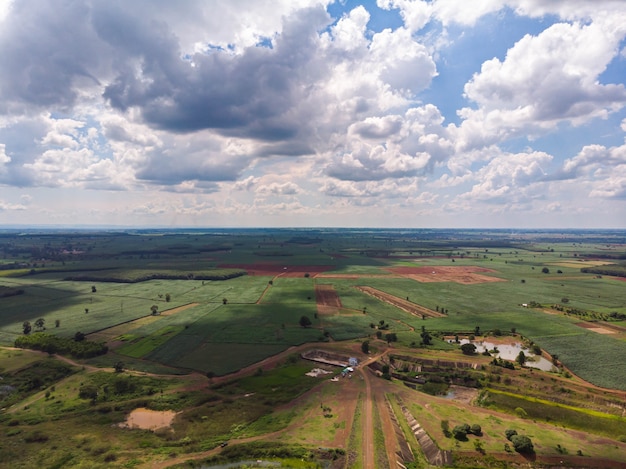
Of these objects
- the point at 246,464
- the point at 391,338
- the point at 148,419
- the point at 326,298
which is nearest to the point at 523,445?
the point at 246,464

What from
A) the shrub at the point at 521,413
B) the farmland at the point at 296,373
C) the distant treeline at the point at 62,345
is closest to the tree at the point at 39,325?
the farmland at the point at 296,373

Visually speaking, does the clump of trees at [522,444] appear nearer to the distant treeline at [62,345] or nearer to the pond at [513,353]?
the pond at [513,353]

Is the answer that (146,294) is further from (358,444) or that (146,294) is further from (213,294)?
(358,444)

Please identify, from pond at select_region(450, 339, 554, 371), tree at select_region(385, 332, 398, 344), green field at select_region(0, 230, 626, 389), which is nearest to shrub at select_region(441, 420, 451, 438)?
tree at select_region(385, 332, 398, 344)

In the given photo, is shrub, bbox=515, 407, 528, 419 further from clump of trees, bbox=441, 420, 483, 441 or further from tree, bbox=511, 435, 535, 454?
clump of trees, bbox=441, 420, 483, 441

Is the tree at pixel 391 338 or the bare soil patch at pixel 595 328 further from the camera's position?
the bare soil patch at pixel 595 328

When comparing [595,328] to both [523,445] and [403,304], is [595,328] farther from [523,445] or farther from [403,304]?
[523,445]
